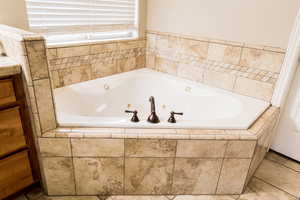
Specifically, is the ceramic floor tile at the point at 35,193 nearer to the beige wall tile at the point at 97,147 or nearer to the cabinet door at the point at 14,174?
the cabinet door at the point at 14,174

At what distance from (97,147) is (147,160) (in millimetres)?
332

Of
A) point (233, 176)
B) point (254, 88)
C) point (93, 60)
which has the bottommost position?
point (233, 176)

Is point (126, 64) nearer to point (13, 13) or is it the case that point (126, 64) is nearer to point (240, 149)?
point (13, 13)

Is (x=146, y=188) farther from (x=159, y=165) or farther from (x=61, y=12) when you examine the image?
(x=61, y=12)

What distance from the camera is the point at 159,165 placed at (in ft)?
4.83

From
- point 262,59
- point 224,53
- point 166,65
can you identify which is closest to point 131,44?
point 166,65

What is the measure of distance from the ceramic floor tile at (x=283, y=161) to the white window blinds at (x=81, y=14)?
1938mm

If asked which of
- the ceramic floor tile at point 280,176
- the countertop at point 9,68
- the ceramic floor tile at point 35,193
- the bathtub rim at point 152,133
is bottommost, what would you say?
the ceramic floor tile at point 280,176

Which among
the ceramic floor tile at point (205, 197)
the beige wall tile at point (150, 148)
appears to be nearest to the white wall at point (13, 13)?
the beige wall tile at point (150, 148)

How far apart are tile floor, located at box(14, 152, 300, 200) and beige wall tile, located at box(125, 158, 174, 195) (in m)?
0.06

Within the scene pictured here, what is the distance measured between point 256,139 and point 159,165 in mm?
647

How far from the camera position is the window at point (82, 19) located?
1726 millimetres

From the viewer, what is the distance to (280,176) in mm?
1882

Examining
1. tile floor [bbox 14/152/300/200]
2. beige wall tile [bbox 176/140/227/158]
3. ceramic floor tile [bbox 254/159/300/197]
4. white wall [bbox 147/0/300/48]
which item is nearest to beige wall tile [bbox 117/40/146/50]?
white wall [bbox 147/0/300/48]
